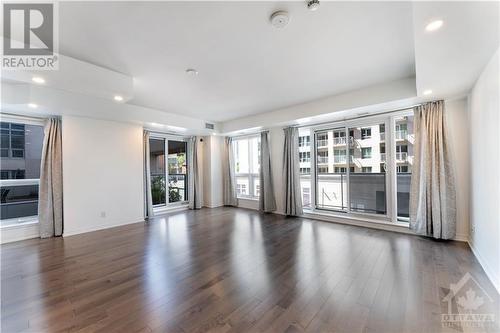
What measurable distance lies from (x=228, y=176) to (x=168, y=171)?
1833mm

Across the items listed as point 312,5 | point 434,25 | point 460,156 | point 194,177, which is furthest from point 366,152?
point 194,177

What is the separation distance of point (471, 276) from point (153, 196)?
6.32 metres

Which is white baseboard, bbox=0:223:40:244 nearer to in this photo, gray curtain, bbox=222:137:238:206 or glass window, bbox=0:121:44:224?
glass window, bbox=0:121:44:224

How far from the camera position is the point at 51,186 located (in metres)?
3.93

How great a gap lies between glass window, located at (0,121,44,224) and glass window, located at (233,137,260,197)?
4.69 m

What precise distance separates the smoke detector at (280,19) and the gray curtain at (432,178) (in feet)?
10.1

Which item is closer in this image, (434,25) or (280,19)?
(434,25)

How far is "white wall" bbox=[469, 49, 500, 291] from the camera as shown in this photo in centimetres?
208

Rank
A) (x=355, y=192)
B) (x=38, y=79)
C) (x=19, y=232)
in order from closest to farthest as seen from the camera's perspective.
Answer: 1. (x=38, y=79)
2. (x=19, y=232)
3. (x=355, y=192)

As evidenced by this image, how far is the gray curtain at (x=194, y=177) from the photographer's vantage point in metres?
6.48

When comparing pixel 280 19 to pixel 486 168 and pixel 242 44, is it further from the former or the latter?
pixel 486 168

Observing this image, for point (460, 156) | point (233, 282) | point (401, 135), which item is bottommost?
point (233, 282)

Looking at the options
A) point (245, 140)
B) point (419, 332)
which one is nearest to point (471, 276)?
point (419, 332)

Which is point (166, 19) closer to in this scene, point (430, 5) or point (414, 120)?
point (430, 5)
